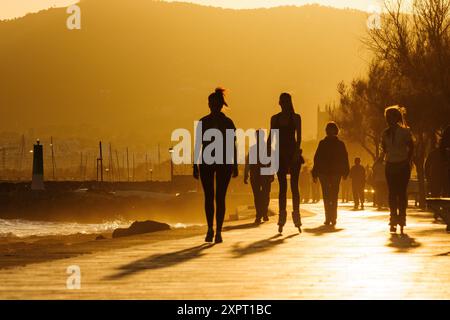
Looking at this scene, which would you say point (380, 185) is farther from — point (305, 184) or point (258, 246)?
point (305, 184)

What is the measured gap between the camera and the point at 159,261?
13.3 m

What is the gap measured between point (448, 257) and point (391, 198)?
5.88m

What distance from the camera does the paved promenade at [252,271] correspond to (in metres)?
9.63

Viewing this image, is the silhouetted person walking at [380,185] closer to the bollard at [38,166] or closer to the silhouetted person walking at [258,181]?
the silhouetted person walking at [258,181]

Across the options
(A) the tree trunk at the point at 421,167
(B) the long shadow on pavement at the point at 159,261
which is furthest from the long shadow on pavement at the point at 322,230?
(A) the tree trunk at the point at 421,167

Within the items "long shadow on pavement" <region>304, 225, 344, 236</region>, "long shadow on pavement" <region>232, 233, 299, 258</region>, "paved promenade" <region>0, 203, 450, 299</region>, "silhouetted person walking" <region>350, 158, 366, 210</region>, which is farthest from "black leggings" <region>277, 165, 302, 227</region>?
"silhouetted person walking" <region>350, 158, 366, 210</region>

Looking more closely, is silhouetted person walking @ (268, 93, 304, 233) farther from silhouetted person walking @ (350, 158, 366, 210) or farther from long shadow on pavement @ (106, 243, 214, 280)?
silhouetted person walking @ (350, 158, 366, 210)

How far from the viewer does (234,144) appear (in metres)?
15.9

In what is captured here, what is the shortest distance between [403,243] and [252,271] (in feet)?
18.0

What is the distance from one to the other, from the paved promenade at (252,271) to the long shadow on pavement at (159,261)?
0.03 feet

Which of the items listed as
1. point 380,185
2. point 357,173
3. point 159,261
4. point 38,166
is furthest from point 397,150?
point 38,166

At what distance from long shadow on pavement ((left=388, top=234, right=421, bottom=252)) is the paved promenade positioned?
13mm
